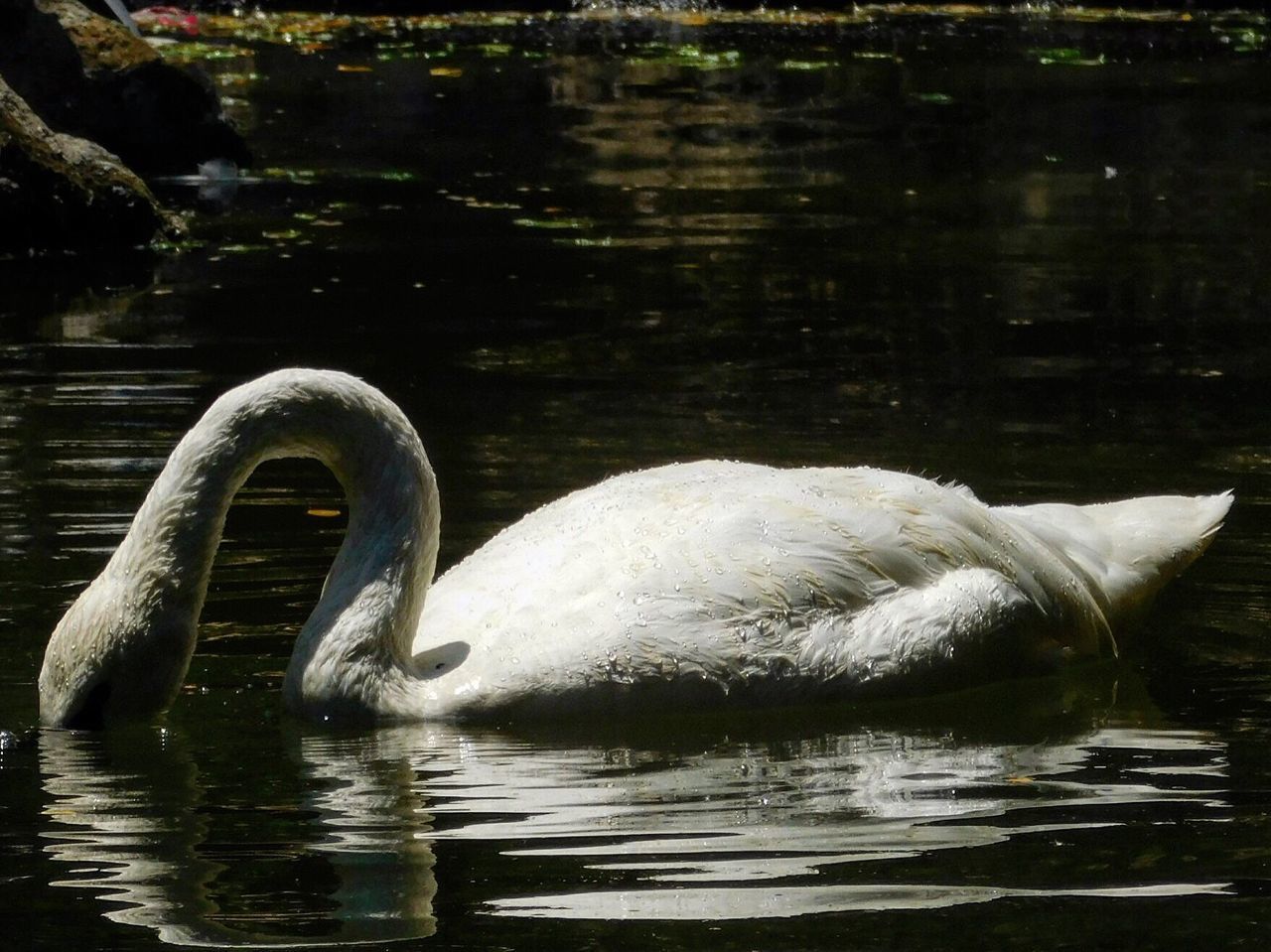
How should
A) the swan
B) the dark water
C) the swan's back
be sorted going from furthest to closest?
the swan's back < the swan < the dark water

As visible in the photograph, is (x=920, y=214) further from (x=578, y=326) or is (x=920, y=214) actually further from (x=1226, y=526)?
(x=1226, y=526)

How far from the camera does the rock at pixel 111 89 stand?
60.0ft

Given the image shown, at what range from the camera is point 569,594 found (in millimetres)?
7254

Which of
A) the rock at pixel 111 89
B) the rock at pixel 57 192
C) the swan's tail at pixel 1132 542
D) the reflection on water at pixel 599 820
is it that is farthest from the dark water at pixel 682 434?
the rock at pixel 111 89

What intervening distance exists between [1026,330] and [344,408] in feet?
23.1

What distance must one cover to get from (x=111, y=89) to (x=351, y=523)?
40.3 ft

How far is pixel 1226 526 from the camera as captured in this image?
31.4ft

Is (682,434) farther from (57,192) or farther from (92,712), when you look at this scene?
(57,192)

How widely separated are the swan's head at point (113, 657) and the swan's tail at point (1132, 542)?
2.96 metres

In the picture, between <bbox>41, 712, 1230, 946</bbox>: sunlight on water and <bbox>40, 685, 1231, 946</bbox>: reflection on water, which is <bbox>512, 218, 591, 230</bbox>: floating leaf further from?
<bbox>41, 712, 1230, 946</bbox>: sunlight on water

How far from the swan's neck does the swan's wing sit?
1186 mm

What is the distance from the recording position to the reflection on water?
19.0 feet

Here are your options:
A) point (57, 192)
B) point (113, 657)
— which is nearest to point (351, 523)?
point (113, 657)

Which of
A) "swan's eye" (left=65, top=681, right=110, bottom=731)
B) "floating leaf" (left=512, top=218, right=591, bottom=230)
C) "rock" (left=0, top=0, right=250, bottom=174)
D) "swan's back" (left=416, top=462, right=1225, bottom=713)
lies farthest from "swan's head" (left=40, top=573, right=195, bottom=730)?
"rock" (left=0, top=0, right=250, bottom=174)
